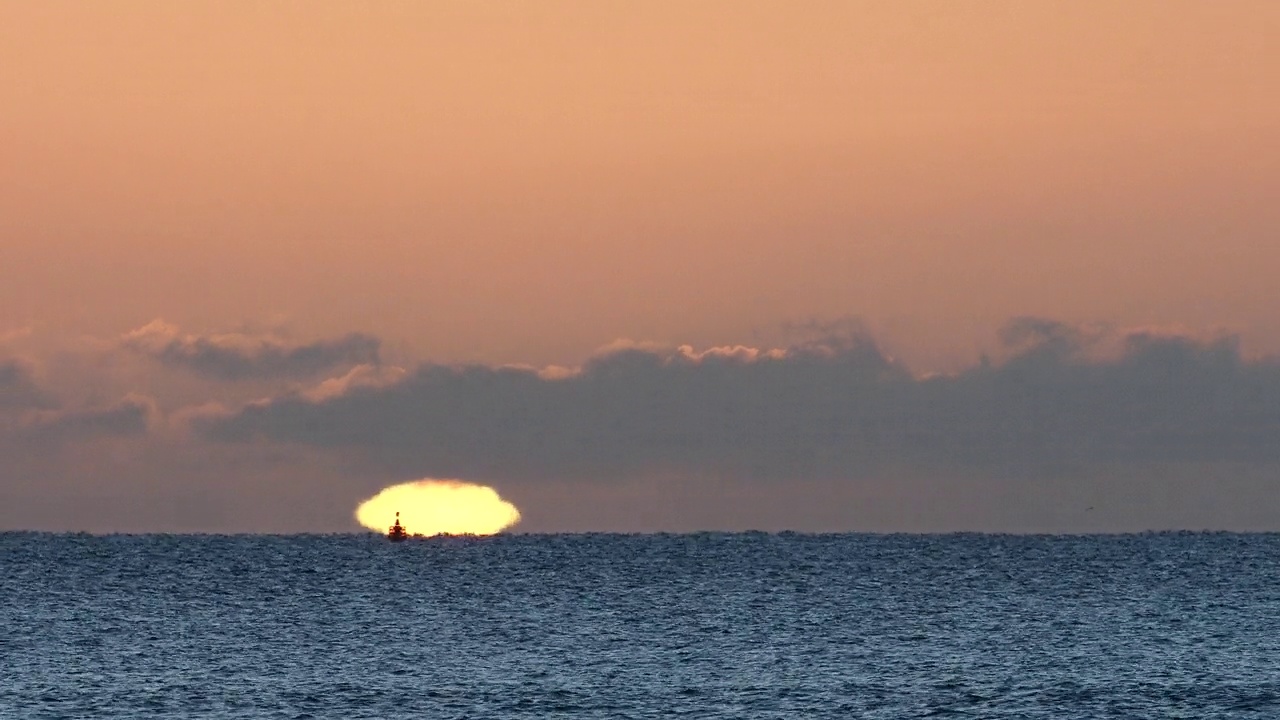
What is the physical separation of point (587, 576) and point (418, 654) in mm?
67393

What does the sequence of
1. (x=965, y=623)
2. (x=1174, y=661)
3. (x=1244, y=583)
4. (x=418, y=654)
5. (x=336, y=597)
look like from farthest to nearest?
(x=1244, y=583), (x=336, y=597), (x=965, y=623), (x=418, y=654), (x=1174, y=661)

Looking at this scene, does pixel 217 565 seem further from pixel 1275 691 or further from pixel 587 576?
pixel 1275 691

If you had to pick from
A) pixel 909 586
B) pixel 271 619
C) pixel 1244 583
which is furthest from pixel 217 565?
pixel 1244 583

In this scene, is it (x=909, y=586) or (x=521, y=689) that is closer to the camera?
(x=521, y=689)

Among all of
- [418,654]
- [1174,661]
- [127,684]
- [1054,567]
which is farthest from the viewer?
[1054,567]

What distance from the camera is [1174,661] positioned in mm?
98375

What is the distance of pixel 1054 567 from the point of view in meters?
187

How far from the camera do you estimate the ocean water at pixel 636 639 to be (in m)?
82.2

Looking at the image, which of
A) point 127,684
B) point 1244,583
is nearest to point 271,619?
point 127,684

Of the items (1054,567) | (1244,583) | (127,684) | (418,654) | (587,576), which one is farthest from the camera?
(1054,567)

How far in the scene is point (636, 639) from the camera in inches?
4537

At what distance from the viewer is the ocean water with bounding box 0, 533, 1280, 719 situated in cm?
8219

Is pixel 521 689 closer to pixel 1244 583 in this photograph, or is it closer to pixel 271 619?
pixel 271 619

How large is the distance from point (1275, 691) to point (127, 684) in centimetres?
5511
